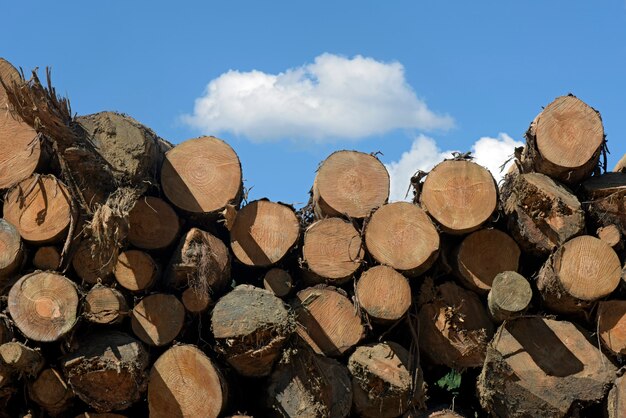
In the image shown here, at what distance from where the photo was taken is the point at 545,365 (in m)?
6.04

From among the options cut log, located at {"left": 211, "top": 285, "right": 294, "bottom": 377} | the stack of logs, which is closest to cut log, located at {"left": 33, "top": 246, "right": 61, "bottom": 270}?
the stack of logs

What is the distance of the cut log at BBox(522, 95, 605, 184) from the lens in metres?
6.15

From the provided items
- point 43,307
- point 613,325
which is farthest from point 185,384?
point 613,325

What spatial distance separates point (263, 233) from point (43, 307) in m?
1.64

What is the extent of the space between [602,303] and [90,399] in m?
3.67

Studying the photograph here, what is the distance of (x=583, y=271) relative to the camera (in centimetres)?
593

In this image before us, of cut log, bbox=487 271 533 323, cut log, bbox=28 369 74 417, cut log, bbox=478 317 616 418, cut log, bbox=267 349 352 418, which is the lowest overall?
cut log, bbox=28 369 74 417

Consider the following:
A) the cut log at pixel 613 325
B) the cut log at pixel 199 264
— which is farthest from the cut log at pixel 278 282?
the cut log at pixel 613 325

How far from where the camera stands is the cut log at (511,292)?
5.77m

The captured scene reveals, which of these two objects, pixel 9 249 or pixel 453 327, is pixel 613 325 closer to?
pixel 453 327

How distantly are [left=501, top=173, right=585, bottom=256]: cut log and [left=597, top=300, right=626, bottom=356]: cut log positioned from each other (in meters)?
0.57

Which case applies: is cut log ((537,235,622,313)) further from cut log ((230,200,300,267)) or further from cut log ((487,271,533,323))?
cut log ((230,200,300,267))

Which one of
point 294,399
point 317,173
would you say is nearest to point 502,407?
point 294,399

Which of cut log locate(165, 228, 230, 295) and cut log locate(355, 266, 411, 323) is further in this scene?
cut log locate(355, 266, 411, 323)
